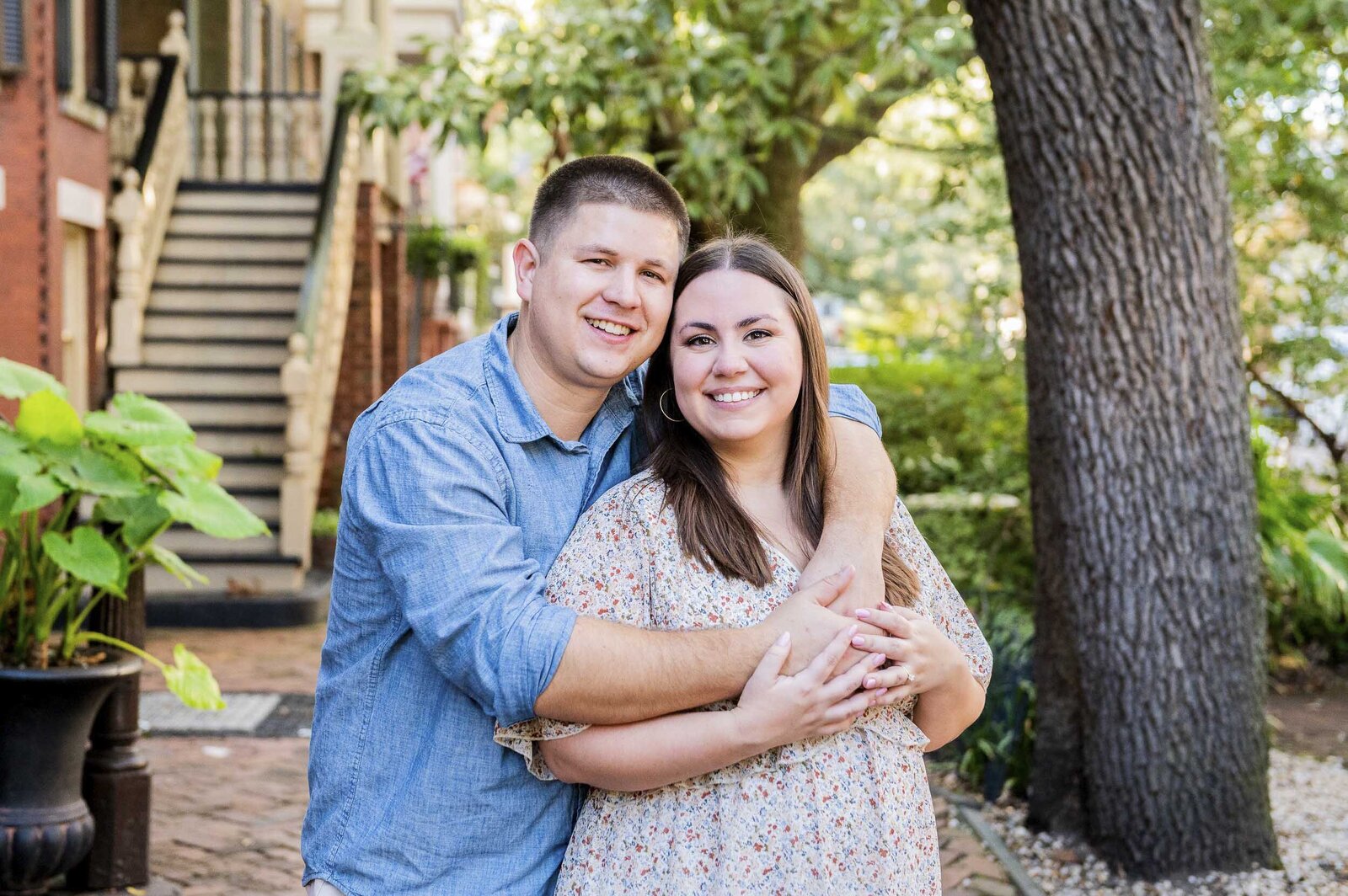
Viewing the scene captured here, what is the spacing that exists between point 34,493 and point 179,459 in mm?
515

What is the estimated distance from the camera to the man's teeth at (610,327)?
2.36 meters

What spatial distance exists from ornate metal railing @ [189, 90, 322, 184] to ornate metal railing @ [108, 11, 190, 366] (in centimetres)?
67

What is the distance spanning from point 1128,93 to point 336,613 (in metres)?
3.46

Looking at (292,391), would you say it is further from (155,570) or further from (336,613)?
(336,613)

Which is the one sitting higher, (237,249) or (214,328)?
(237,249)

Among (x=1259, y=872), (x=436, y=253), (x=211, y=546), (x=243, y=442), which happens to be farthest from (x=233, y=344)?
(x=1259, y=872)

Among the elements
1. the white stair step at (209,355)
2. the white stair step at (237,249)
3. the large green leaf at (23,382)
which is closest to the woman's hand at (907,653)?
the large green leaf at (23,382)

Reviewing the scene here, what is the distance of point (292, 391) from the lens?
36.3 ft

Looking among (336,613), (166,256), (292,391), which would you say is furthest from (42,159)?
(336,613)

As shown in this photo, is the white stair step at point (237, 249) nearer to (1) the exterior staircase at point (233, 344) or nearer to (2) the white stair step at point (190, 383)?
(1) the exterior staircase at point (233, 344)

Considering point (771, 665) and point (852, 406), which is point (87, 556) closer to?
point (852, 406)

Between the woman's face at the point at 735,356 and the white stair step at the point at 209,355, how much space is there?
10.3m

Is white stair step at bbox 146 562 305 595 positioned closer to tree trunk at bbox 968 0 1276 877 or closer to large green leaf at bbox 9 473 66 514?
large green leaf at bbox 9 473 66 514

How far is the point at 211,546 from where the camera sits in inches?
420
